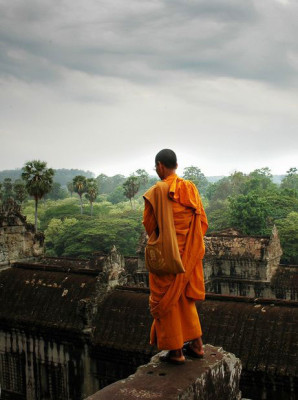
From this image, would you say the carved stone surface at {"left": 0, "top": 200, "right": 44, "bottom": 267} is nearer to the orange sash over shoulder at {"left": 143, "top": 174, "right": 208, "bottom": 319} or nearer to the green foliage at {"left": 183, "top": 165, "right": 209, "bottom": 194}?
the orange sash over shoulder at {"left": 143, "top": 174, "right": 208, "bottom": 319}

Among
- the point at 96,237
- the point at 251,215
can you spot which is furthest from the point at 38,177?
the point at 251,215

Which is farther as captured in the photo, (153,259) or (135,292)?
(135,292)

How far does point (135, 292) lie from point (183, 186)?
10.9 m

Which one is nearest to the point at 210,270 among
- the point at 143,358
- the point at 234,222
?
the point at 234,222

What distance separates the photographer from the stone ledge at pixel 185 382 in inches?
271

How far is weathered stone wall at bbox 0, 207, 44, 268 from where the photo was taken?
24.4 meters

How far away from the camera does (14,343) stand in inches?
733

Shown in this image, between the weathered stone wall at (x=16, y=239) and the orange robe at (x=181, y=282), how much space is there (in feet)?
57.0

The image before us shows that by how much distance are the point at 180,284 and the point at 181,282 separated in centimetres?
4

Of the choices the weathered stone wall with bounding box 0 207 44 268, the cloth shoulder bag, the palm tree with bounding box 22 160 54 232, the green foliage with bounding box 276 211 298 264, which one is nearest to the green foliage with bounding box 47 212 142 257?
the palm tree with bounding box 22 160 54 232

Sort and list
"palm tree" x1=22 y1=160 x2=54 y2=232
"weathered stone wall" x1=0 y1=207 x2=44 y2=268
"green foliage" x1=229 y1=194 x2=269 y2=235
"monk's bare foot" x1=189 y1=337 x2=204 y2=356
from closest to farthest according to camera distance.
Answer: "monk's bare foot" x1=189 y1=337 x2=204 y2=356
"weathered stone wall" x1=0 y1=207 x2=44 y2=268
"palm tree" x1=22 y1=160 x2=54 y2=232
"green foliage" x1=229 y1=194 x2=269 y2=235

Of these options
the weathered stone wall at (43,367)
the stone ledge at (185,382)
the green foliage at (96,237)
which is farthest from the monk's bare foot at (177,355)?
the green foliage at (96,237)

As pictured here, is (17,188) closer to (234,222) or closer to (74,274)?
(234,222)

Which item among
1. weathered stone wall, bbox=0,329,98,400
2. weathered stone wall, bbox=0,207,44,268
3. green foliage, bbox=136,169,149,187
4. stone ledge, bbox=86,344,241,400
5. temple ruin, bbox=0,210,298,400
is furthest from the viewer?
green foliage, bbox=136,169,149,187
